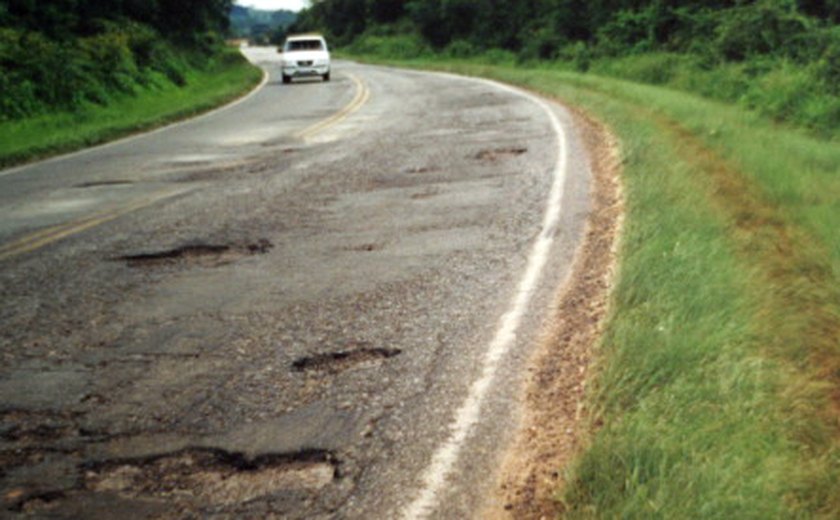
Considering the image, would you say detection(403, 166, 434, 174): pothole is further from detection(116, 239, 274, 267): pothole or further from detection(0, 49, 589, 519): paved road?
detection(116, 239, 274, 267): pothole

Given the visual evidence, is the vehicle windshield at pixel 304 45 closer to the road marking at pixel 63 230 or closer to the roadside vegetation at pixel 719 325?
the roadside vegetation at pixel 719 325

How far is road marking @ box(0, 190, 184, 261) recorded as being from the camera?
709 centimetres

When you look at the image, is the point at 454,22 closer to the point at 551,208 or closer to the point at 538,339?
the point at 551,208

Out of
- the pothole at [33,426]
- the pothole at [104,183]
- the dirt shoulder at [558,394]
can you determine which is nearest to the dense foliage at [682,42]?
the dirt shoulder at [558,394]

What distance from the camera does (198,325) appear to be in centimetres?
511

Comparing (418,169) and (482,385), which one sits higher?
(482,385)

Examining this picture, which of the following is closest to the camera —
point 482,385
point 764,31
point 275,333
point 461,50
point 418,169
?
point 482,385

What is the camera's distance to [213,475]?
134 inches

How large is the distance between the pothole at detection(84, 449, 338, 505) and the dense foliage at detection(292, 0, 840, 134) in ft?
43.7

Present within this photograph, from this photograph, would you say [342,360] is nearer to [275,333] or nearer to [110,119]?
[275,333]

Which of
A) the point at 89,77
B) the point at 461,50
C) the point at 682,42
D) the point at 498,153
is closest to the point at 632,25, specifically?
the point at 682,42

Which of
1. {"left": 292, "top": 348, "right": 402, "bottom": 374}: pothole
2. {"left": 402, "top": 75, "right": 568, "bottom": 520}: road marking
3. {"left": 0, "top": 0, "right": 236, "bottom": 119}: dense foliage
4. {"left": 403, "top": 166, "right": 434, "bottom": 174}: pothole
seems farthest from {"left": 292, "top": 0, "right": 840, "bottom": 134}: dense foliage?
{"left": 0, "top": 0, "right": 236, "bottom": 119}: dense foliage

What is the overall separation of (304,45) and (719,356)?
30930mm

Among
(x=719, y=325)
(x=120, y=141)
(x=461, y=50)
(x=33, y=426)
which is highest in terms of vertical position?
(x=719, y=325)
